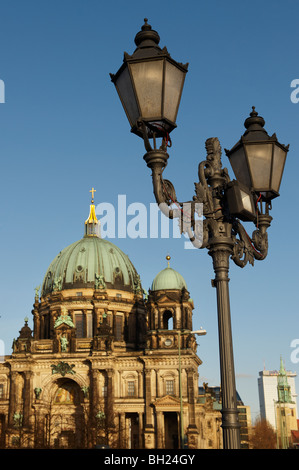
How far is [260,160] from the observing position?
1032cm

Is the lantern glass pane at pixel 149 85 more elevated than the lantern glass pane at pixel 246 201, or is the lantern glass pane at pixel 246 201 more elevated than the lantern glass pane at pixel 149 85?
the lantern glass pane at pixel 149 85

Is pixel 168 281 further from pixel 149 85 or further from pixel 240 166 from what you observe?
pixel 149 85

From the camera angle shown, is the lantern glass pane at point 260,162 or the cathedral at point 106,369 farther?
the cathedral at point 106,369

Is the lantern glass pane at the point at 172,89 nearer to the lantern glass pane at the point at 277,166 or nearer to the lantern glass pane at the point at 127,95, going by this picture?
the lantern glass pane at the point at 127,95

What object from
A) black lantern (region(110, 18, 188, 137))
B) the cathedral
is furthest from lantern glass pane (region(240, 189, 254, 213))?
the cathedral

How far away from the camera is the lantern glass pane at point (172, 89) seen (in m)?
8.64

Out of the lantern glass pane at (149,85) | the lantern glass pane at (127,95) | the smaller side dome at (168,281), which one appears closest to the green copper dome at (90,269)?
the smaller side dome at (168,281)

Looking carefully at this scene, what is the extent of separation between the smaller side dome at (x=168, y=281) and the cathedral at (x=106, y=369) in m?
0.16

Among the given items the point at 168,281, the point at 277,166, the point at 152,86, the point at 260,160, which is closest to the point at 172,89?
the point at 152,86

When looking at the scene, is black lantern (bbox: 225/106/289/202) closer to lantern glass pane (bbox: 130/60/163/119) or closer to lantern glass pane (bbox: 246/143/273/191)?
lantern glass pane (bbox: 246/143/273/191)

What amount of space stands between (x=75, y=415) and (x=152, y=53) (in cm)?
7580

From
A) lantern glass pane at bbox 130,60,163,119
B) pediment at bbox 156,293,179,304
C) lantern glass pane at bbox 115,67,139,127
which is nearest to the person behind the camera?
lantern glass pane at bbox 130,60,163,119

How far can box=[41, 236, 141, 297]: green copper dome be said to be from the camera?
89562 mm

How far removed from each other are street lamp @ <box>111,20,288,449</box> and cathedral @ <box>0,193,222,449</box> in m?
63.2
